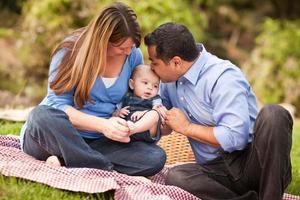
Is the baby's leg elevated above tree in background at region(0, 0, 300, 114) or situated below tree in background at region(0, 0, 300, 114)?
above

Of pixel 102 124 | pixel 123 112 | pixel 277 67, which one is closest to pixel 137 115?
pixel 123 112

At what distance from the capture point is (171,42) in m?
3.64

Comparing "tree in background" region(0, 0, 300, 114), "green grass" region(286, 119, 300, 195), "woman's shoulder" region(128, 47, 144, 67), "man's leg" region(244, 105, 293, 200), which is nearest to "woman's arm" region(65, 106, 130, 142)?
"woman's shoulder" region(128, 47, 144, 67)

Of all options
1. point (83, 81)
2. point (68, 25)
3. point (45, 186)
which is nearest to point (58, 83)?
point (83, 81)

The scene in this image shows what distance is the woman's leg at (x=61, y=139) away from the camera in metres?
3.57

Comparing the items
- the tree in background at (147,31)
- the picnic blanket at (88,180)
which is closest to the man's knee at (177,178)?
the picnic blanket at (88,180)

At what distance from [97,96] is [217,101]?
70 centimetres

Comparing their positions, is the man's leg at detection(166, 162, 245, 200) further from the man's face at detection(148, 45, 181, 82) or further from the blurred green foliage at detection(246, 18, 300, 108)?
the blurred green foliage at detection(246, 18, 300, 108)

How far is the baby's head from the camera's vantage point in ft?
12.3

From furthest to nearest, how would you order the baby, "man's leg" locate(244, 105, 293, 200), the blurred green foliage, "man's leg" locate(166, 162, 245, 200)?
the blurred green foliage, the baby, "man's leg" locate(166, 162, 245, 200), "man's leg" locate(244, 105, 293, 200)

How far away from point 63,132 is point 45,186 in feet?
1.12

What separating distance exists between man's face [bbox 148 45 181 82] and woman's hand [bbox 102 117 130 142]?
0.34m

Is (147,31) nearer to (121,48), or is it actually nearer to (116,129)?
(121,48)

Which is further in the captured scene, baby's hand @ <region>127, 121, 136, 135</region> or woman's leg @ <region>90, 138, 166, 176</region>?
woman's leg @ <region>90, 138, 166, 176</region>
